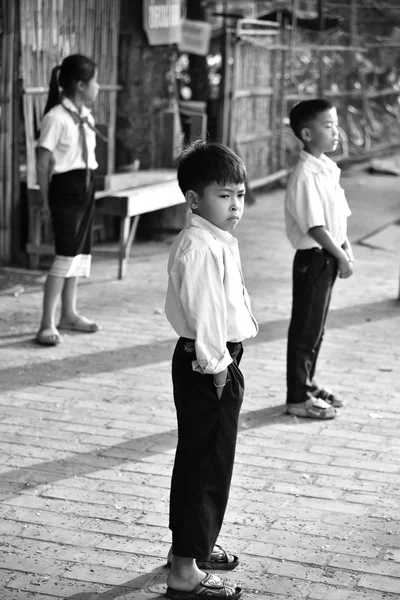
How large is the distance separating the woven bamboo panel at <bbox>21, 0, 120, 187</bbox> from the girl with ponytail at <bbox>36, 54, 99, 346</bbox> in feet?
5.91

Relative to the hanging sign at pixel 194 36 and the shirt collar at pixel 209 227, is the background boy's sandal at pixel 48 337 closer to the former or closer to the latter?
the shirt collar at pixel 209 227

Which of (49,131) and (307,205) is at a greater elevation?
(49,131)

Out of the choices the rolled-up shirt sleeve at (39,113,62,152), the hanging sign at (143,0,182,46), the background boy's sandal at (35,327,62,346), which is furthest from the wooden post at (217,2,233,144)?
the background boy's sandal at (35,327,62,346)

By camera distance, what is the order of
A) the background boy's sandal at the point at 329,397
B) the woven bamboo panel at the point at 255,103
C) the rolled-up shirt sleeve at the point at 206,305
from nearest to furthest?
the rolled-up shirt sleeve at the point at 206,305 < the background boy's sandal at the point at 329,397 < the woven bamboo panel at the point at 255,103

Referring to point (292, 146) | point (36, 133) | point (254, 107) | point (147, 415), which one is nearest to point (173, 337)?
point (147, 415)

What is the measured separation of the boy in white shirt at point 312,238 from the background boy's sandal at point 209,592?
6.64 ft

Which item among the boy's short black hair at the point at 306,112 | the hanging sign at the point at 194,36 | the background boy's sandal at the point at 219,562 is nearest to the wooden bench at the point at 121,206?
the hanging sign at the point at 194,36

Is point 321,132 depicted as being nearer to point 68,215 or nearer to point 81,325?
point 68,215

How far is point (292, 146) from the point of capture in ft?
49.5

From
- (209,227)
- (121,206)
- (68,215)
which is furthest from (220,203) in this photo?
(121,206)

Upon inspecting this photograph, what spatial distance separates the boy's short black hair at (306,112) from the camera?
5117 mm

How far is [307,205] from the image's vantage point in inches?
201

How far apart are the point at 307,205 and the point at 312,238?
19cm

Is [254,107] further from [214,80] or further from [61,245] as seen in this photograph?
[61,245]
